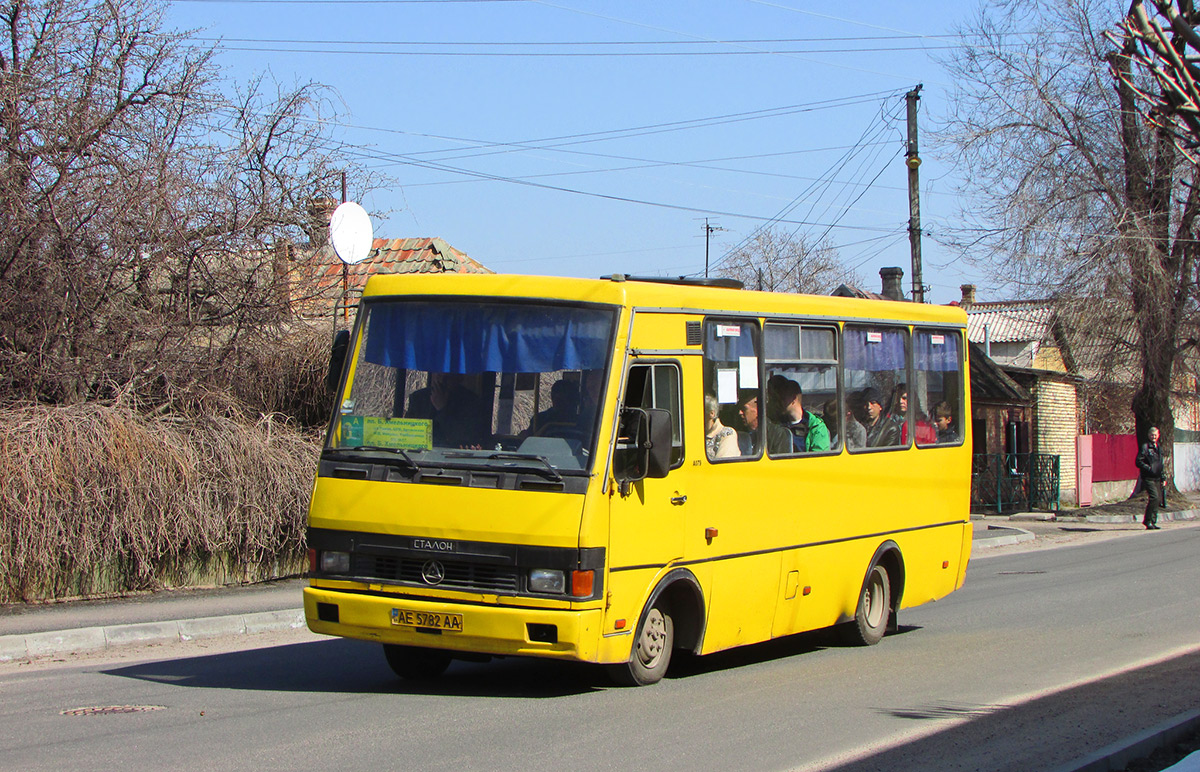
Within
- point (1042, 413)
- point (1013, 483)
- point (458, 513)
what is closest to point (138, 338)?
point (458, 513)

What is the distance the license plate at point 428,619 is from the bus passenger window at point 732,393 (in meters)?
2.29

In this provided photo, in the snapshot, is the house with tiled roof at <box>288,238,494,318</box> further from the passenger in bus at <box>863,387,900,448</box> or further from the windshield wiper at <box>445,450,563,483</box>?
the windshield wiper at <box>445,450,563,483</box>

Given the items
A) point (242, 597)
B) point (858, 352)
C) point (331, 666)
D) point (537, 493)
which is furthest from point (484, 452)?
point (242, 597)

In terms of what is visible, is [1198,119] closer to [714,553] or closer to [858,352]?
[714,553]

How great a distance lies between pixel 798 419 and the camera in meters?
10.5

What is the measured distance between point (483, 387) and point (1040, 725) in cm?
402

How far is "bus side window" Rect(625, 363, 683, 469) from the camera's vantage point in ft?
28.6

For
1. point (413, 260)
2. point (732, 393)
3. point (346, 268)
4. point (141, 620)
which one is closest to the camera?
point (732, 393)

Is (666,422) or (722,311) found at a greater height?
(722,311)

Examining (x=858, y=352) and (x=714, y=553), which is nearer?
(x=714, y=553)

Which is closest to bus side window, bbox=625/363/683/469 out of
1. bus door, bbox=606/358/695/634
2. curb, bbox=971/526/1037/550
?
bus door, bbox=606/358/695/634

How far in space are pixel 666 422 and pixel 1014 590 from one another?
30.7 feet

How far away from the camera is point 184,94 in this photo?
16.4 metres

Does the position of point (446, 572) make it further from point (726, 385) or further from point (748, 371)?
point (748, 371)
